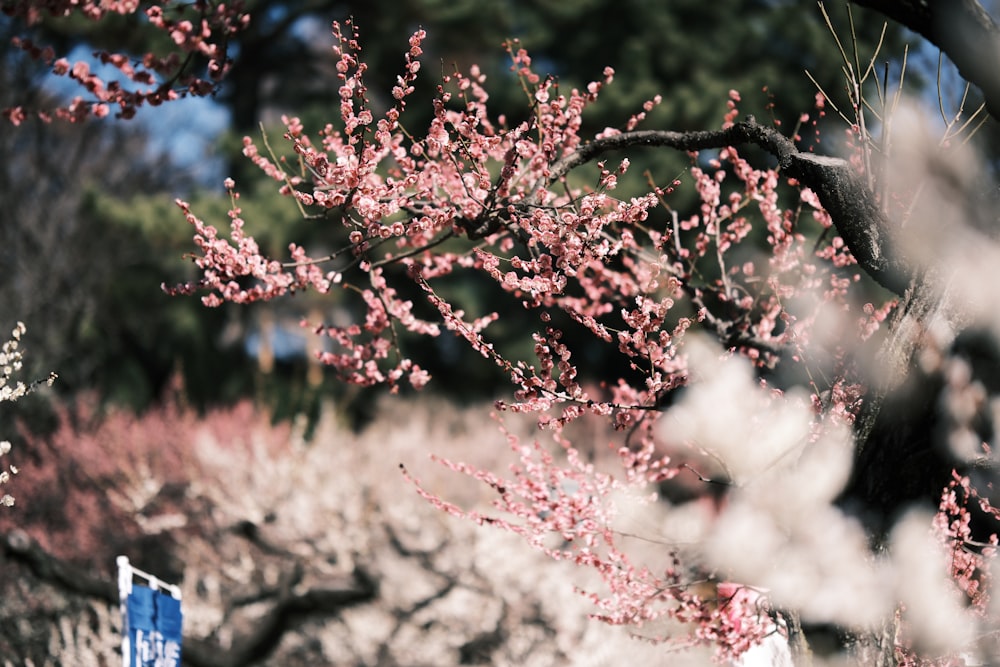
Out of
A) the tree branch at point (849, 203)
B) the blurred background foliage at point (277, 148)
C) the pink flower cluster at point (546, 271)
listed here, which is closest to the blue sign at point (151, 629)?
the pink flower cluster at point (546, 271)

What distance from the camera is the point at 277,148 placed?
1423 cm

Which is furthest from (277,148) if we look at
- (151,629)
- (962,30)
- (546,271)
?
(962,30)

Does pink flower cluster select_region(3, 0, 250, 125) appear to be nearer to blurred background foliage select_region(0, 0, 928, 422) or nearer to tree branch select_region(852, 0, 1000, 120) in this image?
tree branch select_region(852, 0, 1000, 120)

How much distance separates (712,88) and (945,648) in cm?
1289

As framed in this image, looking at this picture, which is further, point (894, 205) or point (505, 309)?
point (505, 309)

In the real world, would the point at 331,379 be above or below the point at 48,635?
above

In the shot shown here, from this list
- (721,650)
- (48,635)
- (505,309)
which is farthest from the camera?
(505,309)

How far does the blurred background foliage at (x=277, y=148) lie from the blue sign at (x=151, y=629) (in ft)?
31.6

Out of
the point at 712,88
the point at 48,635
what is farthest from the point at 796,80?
the point at 48,635

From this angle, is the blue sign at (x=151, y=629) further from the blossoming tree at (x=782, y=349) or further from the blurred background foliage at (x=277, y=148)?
the blurred background foliage at (x=277, y=148)

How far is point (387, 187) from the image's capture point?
3.33m

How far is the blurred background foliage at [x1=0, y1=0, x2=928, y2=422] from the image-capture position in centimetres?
1482

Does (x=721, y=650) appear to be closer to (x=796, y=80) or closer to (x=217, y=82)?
(x=217, y=82)

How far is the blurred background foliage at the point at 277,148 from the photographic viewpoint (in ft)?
48.6
